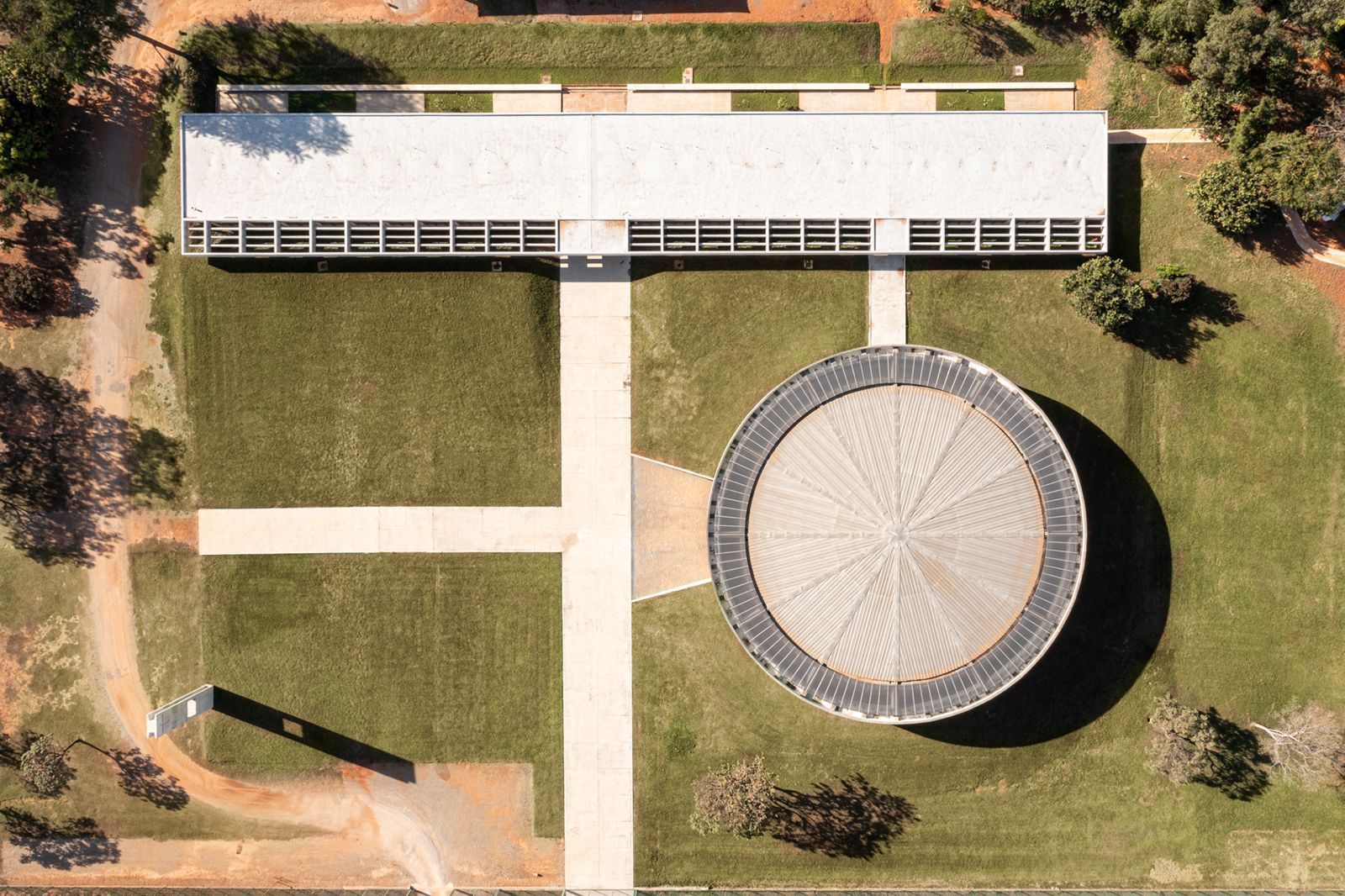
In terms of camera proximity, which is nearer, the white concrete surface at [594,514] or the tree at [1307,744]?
the tree at [1307,744]

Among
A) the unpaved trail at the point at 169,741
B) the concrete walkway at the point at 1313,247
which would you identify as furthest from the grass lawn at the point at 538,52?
the concrete walkway at the point at 1313,247

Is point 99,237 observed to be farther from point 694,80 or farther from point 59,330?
point 694,80

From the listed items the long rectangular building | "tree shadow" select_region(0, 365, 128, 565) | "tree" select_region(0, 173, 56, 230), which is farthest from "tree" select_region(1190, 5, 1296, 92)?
"tree shadow" select_region(0, 365, 128, 565)

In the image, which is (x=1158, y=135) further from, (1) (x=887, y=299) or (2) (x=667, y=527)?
(2) (x=667, y=527)

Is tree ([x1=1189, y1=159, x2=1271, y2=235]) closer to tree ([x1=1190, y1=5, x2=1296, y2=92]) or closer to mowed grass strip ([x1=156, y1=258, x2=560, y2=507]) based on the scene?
tree ([x1=1190, y1=5, x2=1296, y2=92])

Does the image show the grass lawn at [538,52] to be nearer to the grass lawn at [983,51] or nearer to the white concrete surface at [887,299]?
the grass lawn at [983,51]

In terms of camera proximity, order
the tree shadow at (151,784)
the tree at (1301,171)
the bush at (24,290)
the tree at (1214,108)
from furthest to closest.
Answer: the tree shadow at (151,784)
the bush at (24,290)
the tree at (1214,108)
the tree at (1301,171)

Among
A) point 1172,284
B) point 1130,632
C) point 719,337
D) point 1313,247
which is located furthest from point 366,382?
point 1313,247
